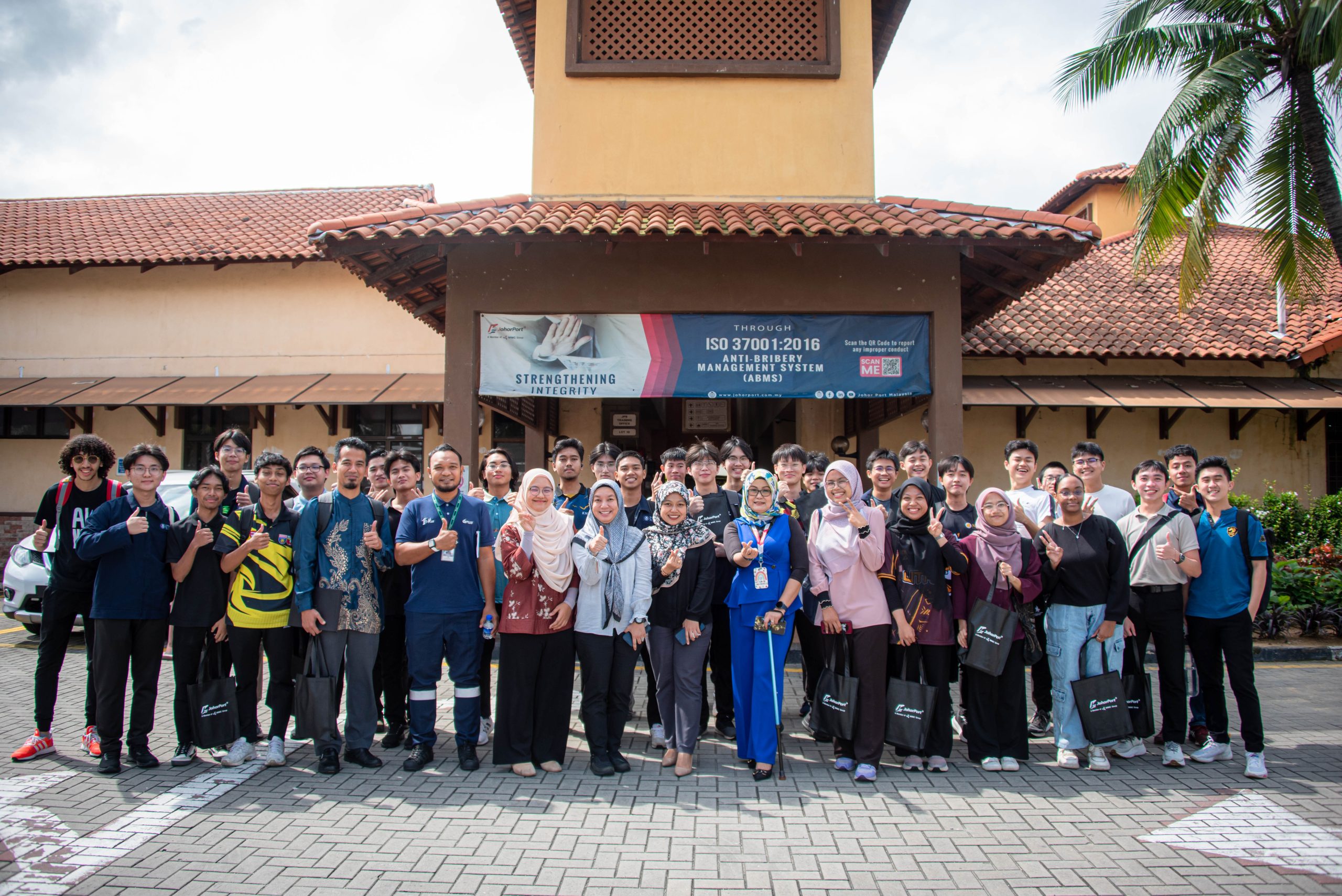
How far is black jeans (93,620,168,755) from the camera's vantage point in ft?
14.8

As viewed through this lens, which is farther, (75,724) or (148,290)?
(148,290)

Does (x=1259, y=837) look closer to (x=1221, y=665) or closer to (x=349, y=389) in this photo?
(x=1221, y=665)

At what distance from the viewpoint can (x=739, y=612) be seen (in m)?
4.70

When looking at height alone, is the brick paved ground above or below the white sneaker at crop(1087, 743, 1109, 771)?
below

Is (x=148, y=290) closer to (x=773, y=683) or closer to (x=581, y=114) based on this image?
(x=581, y=114)

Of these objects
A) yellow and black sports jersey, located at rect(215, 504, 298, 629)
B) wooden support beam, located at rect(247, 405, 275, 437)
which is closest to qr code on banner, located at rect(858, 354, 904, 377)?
yellow and black sports jersey, located at rect(215, 504, 298, 629)

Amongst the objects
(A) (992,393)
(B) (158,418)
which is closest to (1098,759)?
(A) (992,393)

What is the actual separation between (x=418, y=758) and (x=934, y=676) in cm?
315

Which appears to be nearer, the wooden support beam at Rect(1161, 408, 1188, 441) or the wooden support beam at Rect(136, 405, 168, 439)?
the wooden support beam at Rect(1161, 408, 1188, 441)

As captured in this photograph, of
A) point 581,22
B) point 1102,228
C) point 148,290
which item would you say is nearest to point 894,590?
point 581,22

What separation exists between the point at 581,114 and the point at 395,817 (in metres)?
7.93

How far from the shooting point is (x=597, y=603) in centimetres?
459

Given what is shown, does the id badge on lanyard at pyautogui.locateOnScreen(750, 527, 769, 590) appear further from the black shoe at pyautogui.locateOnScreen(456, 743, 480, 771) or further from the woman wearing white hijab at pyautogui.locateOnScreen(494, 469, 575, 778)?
the black shoe at pyautogui.locateOnScreen(456, 743, 480, 771)

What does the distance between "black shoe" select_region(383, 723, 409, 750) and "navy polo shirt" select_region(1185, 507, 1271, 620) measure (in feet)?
17.2
